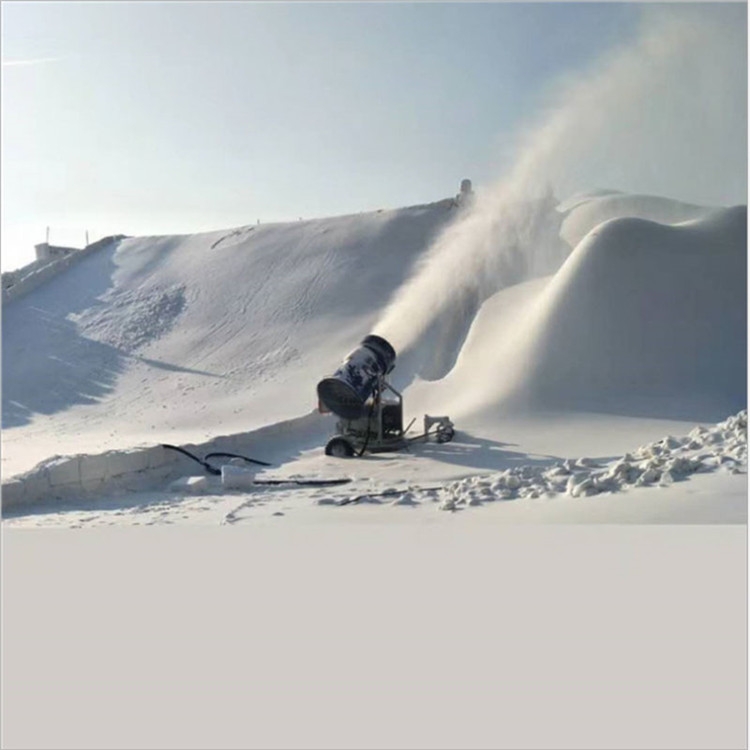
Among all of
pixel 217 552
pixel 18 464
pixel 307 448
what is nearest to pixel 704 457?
pixel 217 552

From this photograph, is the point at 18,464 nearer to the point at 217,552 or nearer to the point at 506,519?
the point at 217,552

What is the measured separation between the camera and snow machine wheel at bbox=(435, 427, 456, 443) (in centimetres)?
986

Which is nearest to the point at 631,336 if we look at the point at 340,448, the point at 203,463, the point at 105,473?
the point at 340,448

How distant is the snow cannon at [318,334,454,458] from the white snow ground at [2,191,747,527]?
352 millimetres

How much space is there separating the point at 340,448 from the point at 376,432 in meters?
0.50

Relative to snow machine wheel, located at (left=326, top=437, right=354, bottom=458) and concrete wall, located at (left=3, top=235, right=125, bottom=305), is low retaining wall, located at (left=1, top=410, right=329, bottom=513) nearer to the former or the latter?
snow machine wheel, located at (left=326, top=437, right=354, bottom=458)

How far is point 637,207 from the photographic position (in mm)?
21953

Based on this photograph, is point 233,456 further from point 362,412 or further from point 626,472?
point 626,472

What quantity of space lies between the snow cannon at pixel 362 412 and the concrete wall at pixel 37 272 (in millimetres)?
15501

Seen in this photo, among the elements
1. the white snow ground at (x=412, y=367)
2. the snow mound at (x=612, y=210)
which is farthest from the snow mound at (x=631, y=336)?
the snow mound at (x=612, y=210)

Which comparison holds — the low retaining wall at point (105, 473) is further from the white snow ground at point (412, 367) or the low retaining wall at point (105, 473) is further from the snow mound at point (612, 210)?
the snow mound at point (612, 210)

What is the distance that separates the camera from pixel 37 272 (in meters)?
23.6

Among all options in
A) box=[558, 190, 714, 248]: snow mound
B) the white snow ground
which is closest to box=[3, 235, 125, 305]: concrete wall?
the white snow ground

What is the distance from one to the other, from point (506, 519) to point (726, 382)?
22.6 feet
